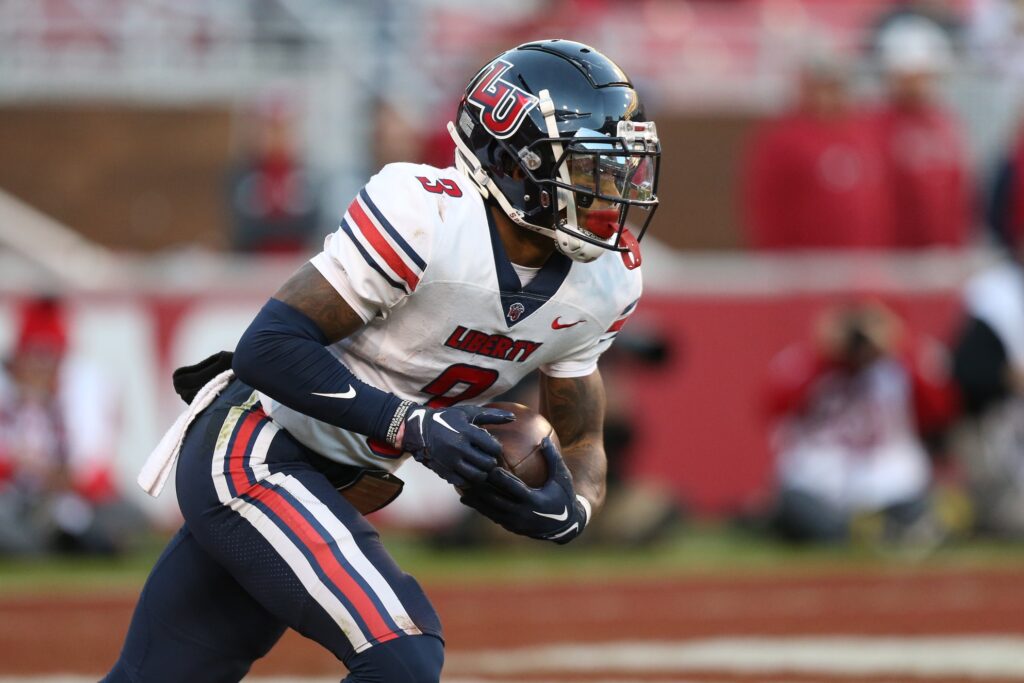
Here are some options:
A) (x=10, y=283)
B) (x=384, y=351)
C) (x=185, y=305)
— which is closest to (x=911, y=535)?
(x=185, y=305)

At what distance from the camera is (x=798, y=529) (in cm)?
919

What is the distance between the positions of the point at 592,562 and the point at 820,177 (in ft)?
9.02

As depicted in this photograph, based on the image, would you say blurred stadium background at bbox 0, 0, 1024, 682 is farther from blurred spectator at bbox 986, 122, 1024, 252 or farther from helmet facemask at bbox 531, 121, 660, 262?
helmet facemask at bbox 531, 121, 660, 262

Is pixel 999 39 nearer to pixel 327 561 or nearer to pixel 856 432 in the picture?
pixel 856 432

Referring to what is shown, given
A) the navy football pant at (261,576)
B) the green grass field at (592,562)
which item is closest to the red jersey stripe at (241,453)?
the navy football pant at (261,576)

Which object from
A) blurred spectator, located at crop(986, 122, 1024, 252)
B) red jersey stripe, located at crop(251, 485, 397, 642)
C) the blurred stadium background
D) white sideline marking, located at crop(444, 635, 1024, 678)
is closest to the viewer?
red jersey stripe, located at crop(251, 485, 397, 642)

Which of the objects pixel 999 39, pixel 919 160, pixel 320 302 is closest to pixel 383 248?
pixel 320 302

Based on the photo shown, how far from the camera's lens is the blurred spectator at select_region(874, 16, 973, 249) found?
1028 cm

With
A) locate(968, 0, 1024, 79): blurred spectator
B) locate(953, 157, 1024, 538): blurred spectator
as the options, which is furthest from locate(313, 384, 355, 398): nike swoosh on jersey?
locate(968, 0, 1024, 79): blurred spectator

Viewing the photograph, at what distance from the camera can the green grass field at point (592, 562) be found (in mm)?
8219

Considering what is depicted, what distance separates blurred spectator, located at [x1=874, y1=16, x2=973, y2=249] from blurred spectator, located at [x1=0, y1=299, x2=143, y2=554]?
488 cm

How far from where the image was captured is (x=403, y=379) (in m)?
3.99

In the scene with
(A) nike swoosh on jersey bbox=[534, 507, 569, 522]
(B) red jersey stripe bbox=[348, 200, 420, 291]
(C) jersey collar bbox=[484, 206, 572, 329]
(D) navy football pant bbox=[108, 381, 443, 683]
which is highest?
(B) red jersey stripe bbox=[348, 200, 420, 291]

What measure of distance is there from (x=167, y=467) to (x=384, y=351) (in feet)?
1.92
